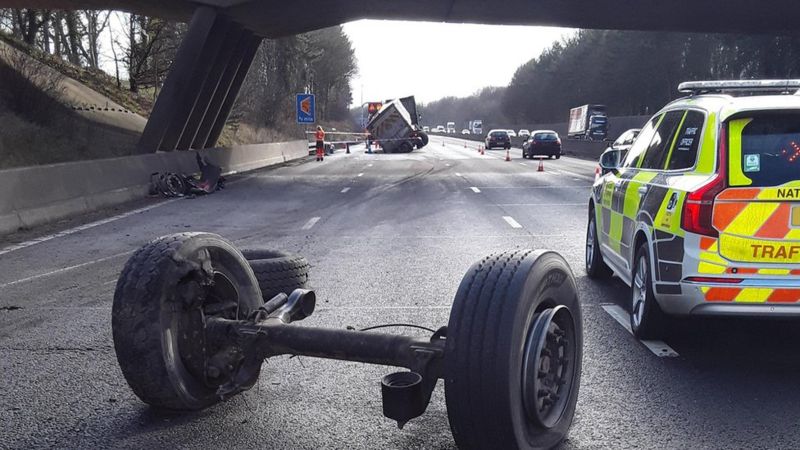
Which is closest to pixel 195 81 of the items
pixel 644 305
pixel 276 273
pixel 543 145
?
pixel 276 273

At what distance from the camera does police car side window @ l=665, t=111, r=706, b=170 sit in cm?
542

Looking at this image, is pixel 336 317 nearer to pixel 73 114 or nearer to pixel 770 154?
pixel 770 154

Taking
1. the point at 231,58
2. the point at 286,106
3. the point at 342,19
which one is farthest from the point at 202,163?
the point at 286,106

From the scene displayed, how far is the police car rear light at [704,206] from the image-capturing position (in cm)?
488

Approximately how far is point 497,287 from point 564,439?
1086 mm

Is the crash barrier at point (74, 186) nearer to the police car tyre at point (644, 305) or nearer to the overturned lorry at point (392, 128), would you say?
the police car tyre at point (644, 305)

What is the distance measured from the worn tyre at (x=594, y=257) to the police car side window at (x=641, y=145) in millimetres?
1082

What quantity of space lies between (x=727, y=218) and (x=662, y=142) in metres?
1.52

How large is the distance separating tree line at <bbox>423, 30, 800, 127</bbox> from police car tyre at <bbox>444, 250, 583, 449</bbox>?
150ft

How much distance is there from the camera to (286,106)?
186ft

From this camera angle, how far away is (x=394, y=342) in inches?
142

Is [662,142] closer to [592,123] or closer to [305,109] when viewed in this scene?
[305,109]

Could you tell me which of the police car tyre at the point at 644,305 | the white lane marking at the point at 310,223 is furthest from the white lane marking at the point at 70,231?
the police car tyre at the point at 644,305

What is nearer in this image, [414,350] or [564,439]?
[414,350]
